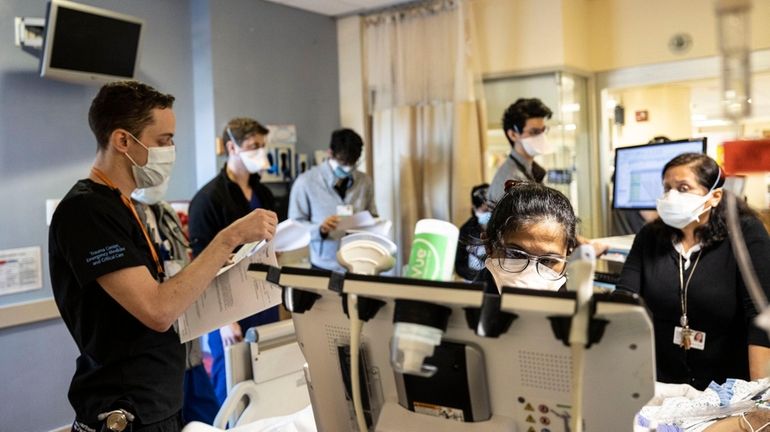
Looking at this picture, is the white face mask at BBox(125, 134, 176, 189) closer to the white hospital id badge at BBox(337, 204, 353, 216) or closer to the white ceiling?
the white hospital id badge at BBox(337, 204, 353, 216)

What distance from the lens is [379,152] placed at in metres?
4.68

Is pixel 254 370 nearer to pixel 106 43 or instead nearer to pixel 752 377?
pixel 752 377

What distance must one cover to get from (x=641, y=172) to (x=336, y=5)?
7.91 ft

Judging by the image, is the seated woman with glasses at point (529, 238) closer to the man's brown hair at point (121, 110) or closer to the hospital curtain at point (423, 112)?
the man's brown hair at point (121, 110)

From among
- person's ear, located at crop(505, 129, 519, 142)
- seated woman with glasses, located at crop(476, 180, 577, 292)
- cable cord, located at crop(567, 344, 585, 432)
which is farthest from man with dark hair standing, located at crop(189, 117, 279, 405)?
cable cord, located at crop(567, 344, 585, 432)

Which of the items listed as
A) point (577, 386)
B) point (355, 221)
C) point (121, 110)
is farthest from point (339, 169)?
point (577, 386)

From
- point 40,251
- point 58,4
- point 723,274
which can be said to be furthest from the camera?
point 40,251

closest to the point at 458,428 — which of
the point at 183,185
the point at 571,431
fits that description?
the point at 571,431

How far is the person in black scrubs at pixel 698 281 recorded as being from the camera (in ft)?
6.82

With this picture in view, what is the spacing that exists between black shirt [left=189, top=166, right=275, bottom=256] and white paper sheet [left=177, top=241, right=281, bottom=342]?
4.13 feet

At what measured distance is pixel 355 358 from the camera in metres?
0.96

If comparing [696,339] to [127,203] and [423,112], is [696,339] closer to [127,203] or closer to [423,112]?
[127,203]

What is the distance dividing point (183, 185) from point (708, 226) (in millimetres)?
2940

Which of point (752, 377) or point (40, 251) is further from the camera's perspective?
point (40, 251)
